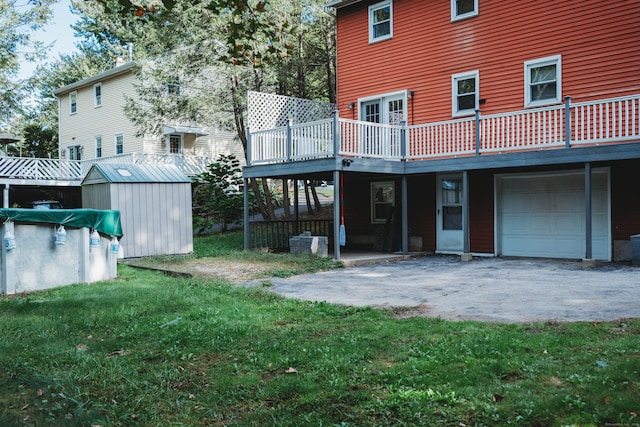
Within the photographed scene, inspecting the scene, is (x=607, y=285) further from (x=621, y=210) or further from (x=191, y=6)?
(x=191, y=6)

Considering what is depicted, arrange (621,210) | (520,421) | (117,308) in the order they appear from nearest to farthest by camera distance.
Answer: (520,421)
(117,308)
(621,210)

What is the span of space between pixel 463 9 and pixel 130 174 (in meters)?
9.79

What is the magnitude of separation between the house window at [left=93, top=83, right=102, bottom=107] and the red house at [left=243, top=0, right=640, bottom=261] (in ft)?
61.3

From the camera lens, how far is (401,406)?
3.39m

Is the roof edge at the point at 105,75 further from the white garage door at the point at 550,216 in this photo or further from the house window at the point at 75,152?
the white garage door at the point at 550,216

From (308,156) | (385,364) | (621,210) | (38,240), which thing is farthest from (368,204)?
(385,364)

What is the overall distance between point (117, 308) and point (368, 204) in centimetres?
1169

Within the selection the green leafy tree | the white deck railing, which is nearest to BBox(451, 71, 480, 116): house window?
the green leafy tree

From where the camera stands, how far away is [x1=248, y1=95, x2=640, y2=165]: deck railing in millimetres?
11391

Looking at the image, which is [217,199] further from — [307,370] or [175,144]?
[307,370]

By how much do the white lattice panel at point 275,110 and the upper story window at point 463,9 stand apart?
474 centimetres

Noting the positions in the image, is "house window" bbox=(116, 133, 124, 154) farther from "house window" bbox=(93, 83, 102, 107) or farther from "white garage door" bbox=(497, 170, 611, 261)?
"white garage door" bbox=(497, 170, 611, 261)

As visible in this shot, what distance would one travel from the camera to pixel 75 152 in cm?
3341

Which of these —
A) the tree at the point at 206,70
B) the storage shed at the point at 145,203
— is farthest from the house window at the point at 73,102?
the storage shed at the point at 145,203
